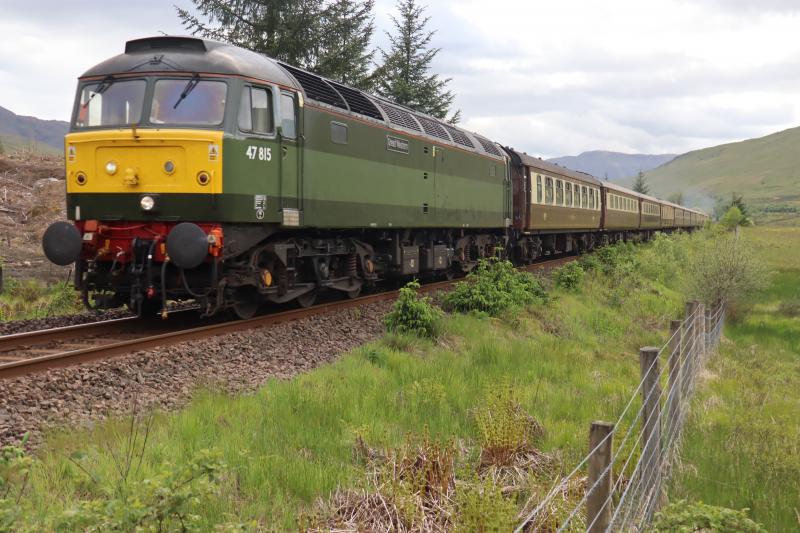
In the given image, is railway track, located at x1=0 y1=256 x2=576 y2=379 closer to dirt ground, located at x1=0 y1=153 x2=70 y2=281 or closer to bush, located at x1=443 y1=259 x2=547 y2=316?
bush, located at x1=443 y1=259 x2=547 y2=316

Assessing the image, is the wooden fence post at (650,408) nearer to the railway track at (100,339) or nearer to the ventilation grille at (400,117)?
the railway track at (100,339)

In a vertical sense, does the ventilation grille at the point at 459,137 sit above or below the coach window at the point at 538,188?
above

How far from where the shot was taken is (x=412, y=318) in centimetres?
1048

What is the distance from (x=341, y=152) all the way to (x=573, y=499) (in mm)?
7992

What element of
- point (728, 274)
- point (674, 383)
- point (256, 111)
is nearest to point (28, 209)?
point (256, 111)

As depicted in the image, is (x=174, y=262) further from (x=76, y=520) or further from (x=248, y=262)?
(x=76, y=520)

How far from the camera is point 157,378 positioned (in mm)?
7102

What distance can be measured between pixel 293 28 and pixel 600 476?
19.9 metres

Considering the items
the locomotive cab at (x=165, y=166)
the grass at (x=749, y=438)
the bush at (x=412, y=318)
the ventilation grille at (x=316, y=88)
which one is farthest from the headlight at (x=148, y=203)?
the grass at (x=749, y=438)

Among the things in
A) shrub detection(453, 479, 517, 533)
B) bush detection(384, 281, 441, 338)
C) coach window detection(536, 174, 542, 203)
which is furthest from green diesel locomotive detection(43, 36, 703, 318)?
coach window detection(536, 174, 542, 203)

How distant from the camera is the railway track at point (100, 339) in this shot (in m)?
7.20

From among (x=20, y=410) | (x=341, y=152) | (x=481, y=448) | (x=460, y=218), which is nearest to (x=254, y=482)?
(x=481, y=448)

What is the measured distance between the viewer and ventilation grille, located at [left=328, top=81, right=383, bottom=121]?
11.9 m

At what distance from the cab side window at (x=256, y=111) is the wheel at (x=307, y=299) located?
3.15m
